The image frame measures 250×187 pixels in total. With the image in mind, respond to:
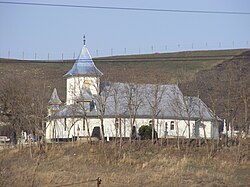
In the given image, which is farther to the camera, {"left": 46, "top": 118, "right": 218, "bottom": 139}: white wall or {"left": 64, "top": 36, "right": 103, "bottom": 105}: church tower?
{"left": 64, "top": 36, "right": 103, "bottom": 105}: church tower

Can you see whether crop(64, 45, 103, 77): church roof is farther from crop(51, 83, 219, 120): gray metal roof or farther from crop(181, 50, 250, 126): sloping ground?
crop(181, 50, 250, 126): sloping ground

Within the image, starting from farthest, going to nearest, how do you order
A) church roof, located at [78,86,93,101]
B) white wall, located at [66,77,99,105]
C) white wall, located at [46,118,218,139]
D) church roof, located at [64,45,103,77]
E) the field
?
church roof, located at [64,45,103,77] < white wall, located at [66,77,99,105] < white wall, located at [46,118,218,139] < church roof, located at [78,86,93,101] < the field

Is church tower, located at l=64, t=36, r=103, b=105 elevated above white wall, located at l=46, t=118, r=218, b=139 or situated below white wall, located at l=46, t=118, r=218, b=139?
above

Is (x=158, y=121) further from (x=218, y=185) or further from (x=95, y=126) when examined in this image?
(x=218, y=185)

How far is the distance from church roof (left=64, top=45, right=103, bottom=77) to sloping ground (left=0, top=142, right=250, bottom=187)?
866 inches

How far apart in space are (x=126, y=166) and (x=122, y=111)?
23494 mm

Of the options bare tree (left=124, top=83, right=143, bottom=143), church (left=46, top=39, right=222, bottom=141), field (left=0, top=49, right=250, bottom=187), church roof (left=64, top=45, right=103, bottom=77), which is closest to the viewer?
field (left=0, top=49, right=250, bottom=187)

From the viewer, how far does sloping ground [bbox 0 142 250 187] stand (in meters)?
26.7

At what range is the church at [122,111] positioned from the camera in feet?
191

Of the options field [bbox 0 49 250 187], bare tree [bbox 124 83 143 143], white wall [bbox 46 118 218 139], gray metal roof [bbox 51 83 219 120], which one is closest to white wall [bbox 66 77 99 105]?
gray metal roof [bbox 51 83 219 120]

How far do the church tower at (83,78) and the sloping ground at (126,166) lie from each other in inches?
754

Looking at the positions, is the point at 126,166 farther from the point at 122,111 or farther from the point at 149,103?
the point at 149,103

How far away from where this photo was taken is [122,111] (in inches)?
2329

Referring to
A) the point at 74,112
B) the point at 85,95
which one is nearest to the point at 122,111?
the point at 85,95
